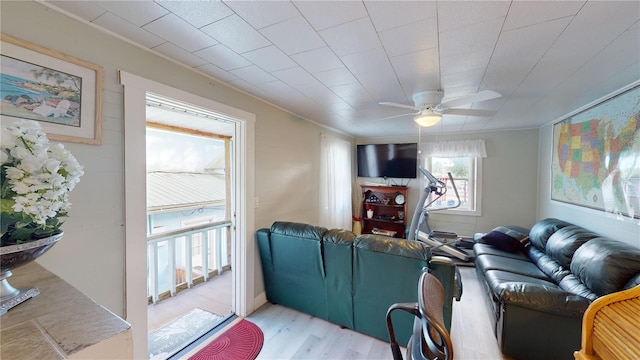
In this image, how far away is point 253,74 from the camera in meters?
1.98

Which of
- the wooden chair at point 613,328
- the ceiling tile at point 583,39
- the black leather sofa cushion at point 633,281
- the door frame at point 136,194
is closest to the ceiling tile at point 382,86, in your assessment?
the ceiling tile at point 583,39

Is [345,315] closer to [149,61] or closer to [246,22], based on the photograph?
[246,22]

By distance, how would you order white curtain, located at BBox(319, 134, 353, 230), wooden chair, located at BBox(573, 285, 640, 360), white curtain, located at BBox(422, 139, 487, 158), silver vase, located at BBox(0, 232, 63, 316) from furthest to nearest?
white curtain, located at BBox(422, 139, 487, 158)
white curtain, located at BBox(319, 134, 353, 230)
silver vase, located at BBox(0, 232, 63, 316)
wooden chair, located at BBox(573, 285, 640, 360)

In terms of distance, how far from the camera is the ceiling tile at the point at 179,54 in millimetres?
1594

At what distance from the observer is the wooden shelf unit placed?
479cm

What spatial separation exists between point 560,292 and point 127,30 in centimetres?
341

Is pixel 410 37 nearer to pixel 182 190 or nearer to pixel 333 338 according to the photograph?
pixel 333 338

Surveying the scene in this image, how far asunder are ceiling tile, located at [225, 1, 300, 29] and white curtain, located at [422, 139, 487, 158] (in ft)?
13.6

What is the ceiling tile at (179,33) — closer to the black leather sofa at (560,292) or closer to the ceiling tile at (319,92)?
the ceiling tile at (319,92)

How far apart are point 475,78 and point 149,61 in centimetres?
253

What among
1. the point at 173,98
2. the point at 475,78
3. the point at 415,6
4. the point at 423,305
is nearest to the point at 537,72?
the point at 475,78

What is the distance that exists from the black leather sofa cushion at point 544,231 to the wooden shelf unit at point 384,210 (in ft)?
6.63

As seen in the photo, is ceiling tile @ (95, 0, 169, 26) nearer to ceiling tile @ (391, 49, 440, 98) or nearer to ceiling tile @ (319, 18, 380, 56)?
ceiling tile @ (319, 18, 380, 56)

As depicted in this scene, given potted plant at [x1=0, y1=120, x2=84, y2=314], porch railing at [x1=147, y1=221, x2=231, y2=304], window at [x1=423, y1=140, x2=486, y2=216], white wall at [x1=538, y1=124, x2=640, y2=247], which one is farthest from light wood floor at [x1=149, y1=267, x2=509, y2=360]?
window at [x1=423, y1=140, x2=486, y2=216]
